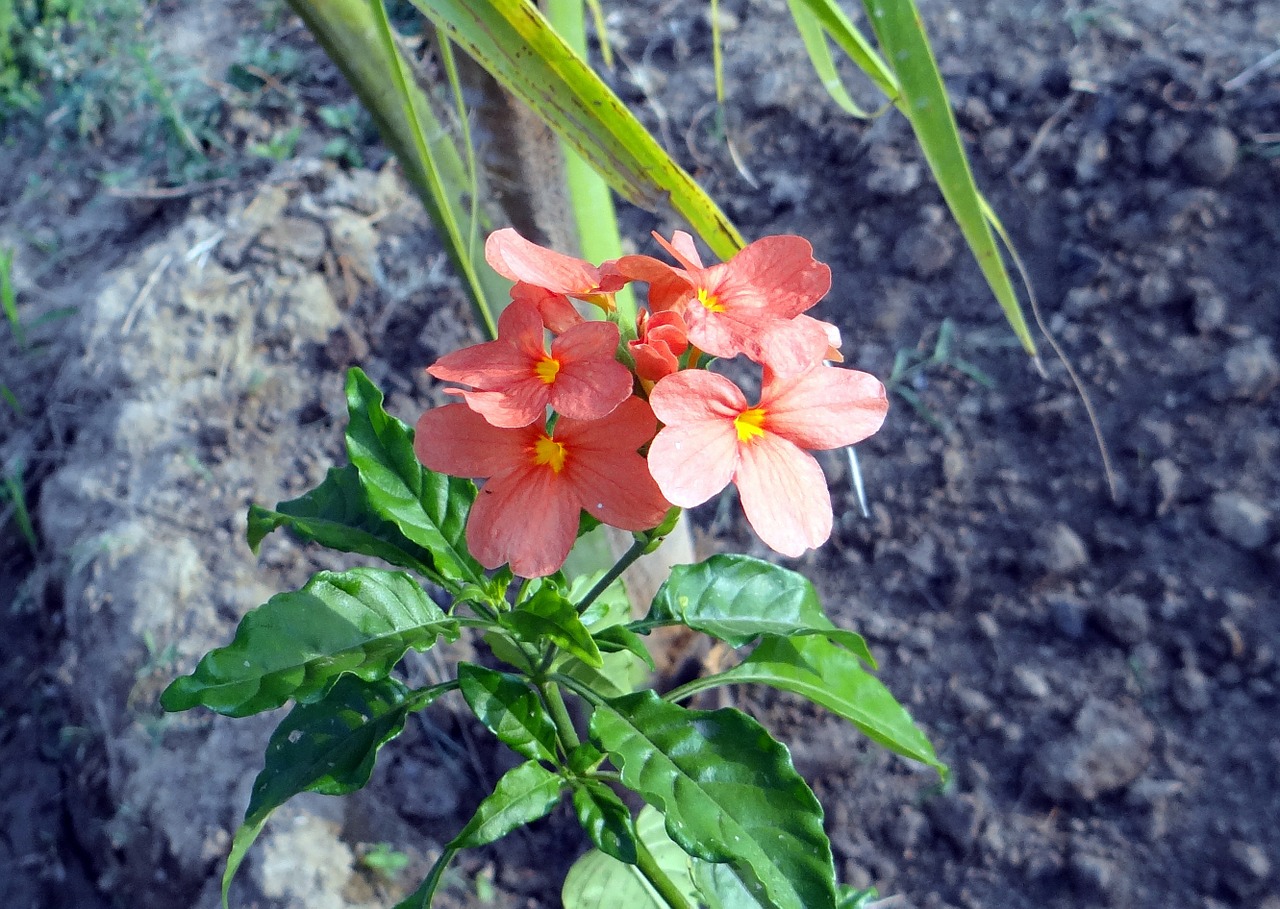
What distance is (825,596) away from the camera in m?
1.84

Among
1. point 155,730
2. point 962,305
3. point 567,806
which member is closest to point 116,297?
point 155,730

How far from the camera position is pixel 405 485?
95 centimetres

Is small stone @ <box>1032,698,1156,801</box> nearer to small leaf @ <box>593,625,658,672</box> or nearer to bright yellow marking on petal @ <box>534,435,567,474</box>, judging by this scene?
small leaf @ <box>593,625,658,672</box>

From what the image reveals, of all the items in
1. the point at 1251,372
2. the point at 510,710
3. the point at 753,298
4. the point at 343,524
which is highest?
the point at 753,298

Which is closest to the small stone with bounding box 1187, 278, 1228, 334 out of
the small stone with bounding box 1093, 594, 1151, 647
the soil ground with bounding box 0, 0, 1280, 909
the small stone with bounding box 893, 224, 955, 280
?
the soil ground with bounding box 0, 0, 1280, 909

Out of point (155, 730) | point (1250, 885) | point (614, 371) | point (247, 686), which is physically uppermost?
point (614, 371)

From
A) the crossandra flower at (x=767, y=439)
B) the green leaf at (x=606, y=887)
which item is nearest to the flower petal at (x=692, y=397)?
the crossandra flower at (x=767, y=439)

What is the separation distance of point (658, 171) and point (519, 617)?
0.38 m

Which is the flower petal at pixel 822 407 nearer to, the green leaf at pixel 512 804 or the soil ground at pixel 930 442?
the green leaf at pixel 512 804

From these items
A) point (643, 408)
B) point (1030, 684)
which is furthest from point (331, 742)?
point (1030, 684)

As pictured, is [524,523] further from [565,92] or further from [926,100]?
[926,100]

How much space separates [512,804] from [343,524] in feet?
1.12

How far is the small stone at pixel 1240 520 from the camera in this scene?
1.72m

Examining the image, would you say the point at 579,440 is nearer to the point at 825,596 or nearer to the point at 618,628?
the point at 618,628
